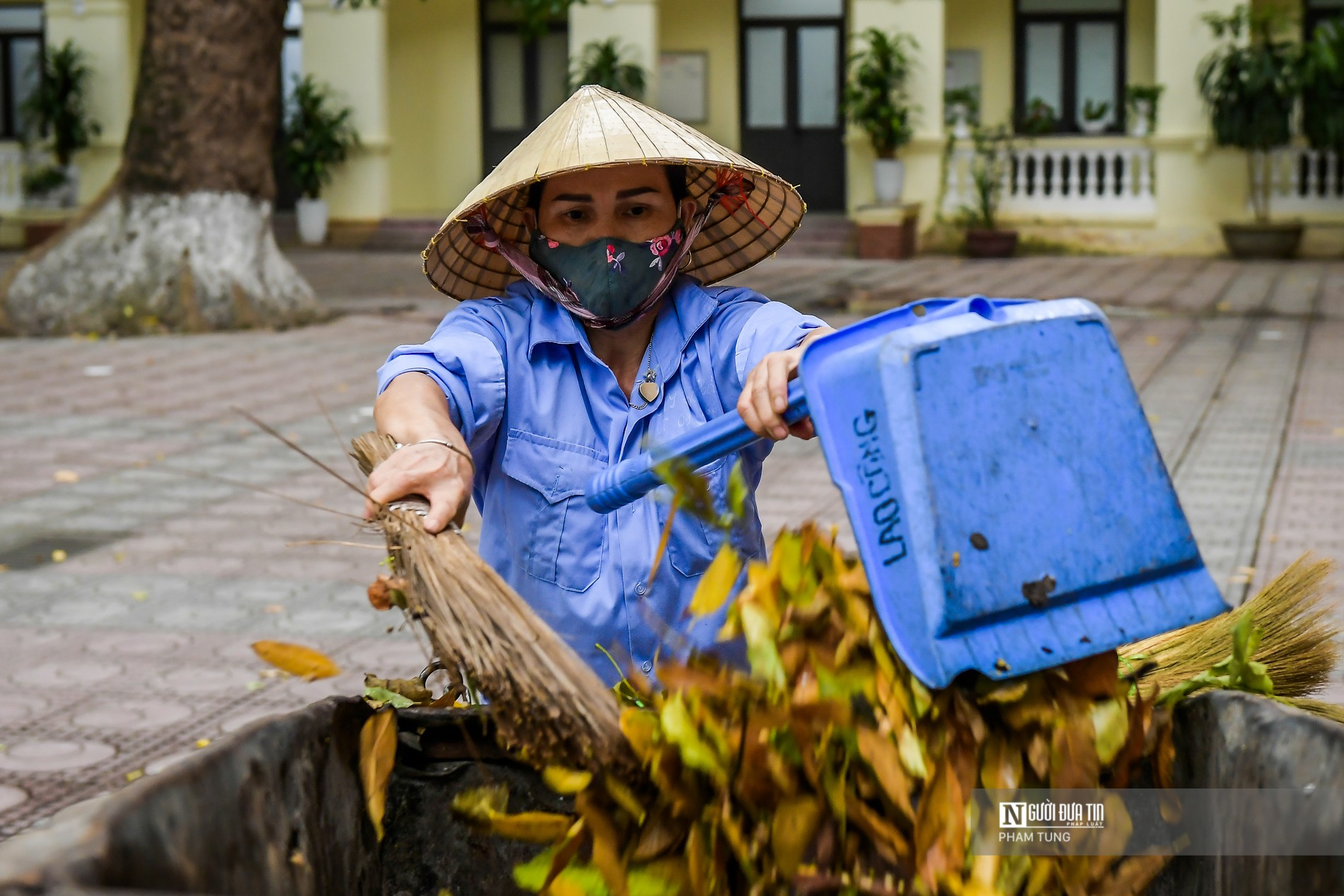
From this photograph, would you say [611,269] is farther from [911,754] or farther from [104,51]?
[104,51]

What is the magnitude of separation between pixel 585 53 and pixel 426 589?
16404mm

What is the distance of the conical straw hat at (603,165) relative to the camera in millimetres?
2268

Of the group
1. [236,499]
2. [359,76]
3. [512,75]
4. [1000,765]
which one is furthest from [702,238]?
[512,75]

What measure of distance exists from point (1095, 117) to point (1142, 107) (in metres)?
0.51

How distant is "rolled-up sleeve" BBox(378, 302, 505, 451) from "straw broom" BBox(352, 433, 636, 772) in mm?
538

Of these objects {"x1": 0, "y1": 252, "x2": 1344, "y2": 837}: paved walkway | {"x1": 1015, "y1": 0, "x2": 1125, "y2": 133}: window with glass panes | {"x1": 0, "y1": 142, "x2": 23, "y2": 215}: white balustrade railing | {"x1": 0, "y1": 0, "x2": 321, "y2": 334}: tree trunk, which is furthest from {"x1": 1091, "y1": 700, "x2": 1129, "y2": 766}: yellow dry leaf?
{"x1": 0, "y1": 142, "x2": 23, "y2": 215}: white balustrade railing

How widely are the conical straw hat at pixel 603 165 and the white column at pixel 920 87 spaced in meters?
14.6

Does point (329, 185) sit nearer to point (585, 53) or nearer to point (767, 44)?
point (585, 53)

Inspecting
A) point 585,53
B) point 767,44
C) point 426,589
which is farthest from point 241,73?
point 426,589

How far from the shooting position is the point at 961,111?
17328mm

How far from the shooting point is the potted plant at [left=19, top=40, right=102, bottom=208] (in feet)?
57.9

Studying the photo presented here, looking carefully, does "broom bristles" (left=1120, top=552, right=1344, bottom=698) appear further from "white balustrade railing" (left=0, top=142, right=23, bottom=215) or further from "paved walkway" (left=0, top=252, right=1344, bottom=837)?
"white balustrade railing" (left=0, top=142, right=23, bottom=215)

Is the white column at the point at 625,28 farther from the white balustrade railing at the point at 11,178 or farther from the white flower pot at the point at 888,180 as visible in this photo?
the white balustrade railing at the point at 11,178

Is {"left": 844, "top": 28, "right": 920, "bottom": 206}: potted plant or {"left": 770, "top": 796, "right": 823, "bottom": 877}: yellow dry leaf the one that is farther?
{"left": 844, "top": 28, "right": 920, "bottom": 206}: potted plant
